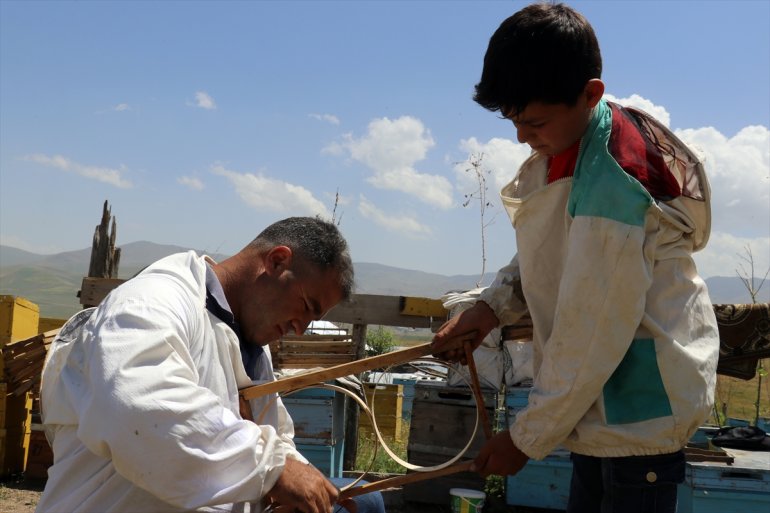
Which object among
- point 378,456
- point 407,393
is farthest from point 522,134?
point 407,393

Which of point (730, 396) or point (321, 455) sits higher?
point (730, 396)

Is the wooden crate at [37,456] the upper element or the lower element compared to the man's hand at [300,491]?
lower

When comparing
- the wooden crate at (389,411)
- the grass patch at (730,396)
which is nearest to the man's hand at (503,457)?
the grass patch at (730,396)

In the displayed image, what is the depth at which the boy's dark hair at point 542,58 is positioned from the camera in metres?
1.95

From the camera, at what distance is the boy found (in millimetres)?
1891

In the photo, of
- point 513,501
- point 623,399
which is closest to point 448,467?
point 623,399

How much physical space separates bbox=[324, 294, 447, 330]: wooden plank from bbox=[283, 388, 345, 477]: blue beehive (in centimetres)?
70

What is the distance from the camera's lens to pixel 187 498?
1.73 metres

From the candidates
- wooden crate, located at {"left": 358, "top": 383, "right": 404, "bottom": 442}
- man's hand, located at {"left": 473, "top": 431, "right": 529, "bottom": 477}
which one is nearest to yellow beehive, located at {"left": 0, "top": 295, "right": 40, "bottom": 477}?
wooden crate, located at {"left": 358, "top": 383, "right": 404, "bottom": 442}

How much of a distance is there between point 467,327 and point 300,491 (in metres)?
0.84

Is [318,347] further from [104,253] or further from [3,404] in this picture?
[104,253]

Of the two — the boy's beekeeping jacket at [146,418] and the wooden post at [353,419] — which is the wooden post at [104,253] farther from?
the boy's beekeeping jacket at [146,418]

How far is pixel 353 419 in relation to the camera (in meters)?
6.00

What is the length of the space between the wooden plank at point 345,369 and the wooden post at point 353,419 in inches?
135
